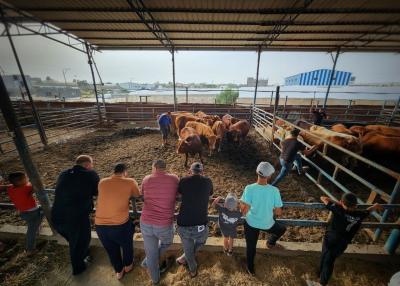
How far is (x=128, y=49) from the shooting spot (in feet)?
42.9

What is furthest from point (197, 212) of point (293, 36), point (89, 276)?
point (293, 36)

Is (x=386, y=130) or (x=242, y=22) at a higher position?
(x=242, y=22)

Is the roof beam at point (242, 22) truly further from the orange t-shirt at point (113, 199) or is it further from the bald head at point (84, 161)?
the orange t-shirt at point (113, 199)

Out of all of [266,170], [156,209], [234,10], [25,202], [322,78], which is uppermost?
[234,10]

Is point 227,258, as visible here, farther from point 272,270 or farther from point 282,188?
point 282,188

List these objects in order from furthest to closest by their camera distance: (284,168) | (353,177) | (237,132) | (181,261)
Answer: (237,132), (284,168), (353,177), (181,261)

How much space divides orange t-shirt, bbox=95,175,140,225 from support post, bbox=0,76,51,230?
4.41ft

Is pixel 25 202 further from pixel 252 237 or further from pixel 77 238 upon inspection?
pixel 252 237

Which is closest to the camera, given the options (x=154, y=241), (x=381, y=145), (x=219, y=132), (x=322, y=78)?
(x=154, y=241)

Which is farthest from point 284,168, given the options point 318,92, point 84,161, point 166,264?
point 318,92

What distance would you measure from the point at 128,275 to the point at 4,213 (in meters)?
3.58

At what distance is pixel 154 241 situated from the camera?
2.67 m

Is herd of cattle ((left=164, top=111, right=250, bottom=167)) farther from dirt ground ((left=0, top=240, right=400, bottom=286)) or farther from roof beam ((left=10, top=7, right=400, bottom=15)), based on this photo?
roof beam ((left=10, top=7, right=400, bottom=15))

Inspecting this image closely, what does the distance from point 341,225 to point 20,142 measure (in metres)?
4.48
